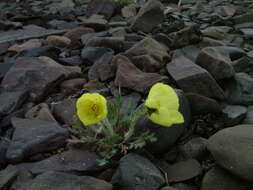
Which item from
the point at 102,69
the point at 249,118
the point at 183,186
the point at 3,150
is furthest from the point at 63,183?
the point at 102,69

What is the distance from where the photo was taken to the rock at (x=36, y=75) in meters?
3.49

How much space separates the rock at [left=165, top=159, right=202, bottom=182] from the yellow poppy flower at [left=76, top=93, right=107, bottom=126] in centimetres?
69

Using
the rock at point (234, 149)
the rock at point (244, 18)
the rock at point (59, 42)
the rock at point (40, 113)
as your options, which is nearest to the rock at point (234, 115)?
the rock at point (234, 149)

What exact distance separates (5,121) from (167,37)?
2444mm

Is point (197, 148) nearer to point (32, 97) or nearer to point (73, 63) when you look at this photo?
point (32, 97)

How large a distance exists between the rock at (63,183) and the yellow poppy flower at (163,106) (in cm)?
58

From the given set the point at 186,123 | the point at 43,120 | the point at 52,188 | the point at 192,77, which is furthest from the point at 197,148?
the point at 43,120

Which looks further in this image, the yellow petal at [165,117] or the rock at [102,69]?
the rock at [102,69]

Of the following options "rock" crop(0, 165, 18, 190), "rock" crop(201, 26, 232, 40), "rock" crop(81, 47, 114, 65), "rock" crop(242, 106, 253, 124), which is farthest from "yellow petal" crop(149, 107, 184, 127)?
"rock" crop(201, 26, 232, 40)

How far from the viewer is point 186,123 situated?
8.91 feet

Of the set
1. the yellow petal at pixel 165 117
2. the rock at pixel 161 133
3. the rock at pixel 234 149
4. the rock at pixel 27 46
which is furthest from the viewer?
the rock at pixel 27 46

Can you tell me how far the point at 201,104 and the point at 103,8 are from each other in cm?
481

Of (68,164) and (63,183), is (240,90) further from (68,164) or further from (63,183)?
(63,183)

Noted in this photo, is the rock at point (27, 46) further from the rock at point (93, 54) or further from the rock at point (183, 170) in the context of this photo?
the rock at point (183, 170)
